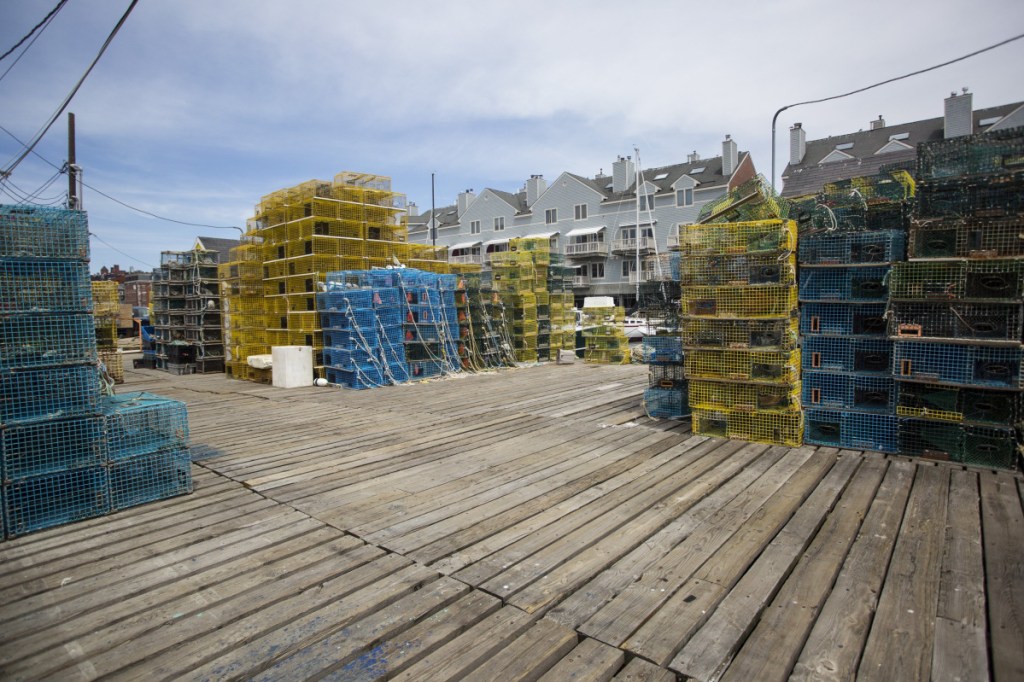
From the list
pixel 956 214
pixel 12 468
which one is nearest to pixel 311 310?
pixel 12 468

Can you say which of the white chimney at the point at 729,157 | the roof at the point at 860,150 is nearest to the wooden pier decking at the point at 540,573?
the roof at the point at 860,150

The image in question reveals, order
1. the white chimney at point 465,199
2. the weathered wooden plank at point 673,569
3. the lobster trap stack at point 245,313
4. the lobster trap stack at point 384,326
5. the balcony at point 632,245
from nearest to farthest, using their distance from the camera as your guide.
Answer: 1. the weathered wooden plank at point 673,569
2. the lobster trap stack at point 384,326
3. the lobster trap stack at point 245,313
4. the balcony at point 632,245
5. the white chimney at point 465,199

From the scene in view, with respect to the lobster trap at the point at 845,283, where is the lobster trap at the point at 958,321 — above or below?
below

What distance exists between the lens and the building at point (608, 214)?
39.4 meters

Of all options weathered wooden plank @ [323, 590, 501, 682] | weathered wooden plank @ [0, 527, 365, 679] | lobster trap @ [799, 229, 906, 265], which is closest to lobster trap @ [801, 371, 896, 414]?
lobster trap @ [799, 229, 906, 265]

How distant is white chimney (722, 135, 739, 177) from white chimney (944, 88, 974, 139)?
11561 millimetres

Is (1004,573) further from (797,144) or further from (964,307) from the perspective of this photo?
(797,144)

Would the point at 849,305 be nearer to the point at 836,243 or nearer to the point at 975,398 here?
the point at 836,243

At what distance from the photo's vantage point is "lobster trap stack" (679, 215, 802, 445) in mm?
6754

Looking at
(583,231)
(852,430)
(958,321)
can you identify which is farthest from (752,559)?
(583,231)

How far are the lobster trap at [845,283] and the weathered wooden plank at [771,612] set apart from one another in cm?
315

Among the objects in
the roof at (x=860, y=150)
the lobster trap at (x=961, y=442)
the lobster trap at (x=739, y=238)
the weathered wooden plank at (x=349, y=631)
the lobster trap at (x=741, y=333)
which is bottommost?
the weathered wooden plank at (x=349, y=631)

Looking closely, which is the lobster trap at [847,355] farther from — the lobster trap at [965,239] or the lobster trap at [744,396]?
the lobster trap at [965,239]

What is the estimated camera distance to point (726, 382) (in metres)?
7.11
